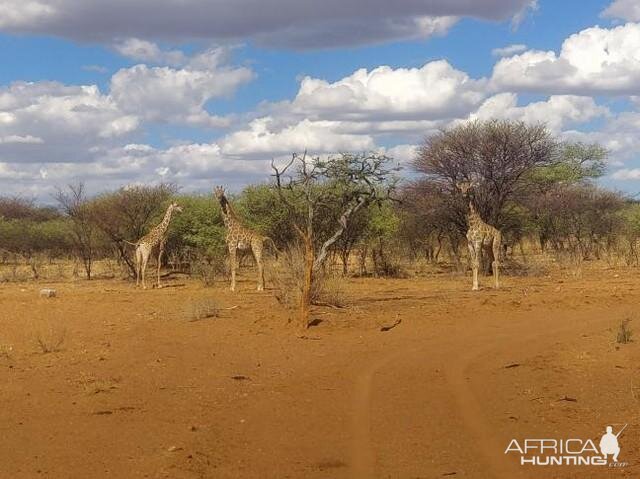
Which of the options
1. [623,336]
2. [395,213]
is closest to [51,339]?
[623,336]

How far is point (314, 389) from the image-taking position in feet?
33.3

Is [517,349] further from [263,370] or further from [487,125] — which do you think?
[487,125]

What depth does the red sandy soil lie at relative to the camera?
7.30 m

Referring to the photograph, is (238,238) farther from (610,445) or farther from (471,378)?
(610,445)

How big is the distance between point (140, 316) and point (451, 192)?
13705 mm

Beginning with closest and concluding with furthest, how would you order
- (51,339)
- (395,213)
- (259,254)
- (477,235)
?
(51,339) → (259,254) → (477,235) → (395,213)

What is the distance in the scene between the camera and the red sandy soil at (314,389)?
7297 millimetres

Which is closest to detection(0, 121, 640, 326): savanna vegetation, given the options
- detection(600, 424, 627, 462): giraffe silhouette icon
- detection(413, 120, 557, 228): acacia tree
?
detection(413, 120, 557, 228): acacia tree

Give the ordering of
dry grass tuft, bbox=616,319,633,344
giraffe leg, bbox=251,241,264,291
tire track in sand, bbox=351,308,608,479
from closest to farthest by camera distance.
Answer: tire track in sand, bbox=351,308,608,479 < dry grass tuft, bbox=616,319,633,344 < giraffe leg, bbox=251,241,264,291

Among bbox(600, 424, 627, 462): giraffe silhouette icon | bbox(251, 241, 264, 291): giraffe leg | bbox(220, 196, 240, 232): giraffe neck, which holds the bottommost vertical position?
bbox(600, 424, 627, 462): giraffe silhouette icon

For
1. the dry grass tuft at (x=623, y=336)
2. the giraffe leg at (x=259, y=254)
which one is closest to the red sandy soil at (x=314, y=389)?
the dry grass tuft at (x=623, y=336)

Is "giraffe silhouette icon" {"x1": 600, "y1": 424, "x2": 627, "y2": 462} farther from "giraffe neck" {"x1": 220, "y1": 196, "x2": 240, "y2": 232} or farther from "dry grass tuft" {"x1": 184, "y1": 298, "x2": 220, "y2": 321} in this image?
"giraffe neck" {"x1": 220, "y1": 196, "x2": 240, "y2": 232}

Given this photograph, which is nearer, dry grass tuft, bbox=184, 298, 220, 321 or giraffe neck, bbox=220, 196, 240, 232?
dry grass tuft, bbox=184, 298, 220, 321

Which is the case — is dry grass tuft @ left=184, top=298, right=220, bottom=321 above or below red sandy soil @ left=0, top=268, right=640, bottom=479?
above
